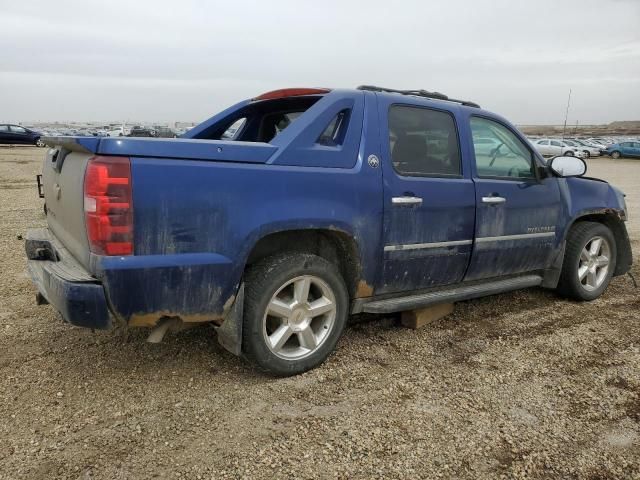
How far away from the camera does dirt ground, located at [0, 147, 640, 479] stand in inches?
102

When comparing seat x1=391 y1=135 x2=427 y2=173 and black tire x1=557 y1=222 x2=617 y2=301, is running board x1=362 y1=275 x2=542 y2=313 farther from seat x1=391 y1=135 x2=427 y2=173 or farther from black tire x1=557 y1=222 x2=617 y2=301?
seat x1=391 y1=135 x2=427 y2=173

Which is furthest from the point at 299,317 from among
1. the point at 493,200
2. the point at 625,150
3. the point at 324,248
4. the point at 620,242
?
the point at 625,150

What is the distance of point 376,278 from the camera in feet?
12.1

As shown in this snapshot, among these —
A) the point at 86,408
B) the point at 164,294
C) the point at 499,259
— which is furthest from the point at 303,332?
the point at 499,259

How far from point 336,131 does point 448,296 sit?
5.03 feet

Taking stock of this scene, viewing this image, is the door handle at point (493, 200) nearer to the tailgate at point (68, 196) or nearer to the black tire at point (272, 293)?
the black tire at point (272, 293)

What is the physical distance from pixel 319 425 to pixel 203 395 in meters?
0.75

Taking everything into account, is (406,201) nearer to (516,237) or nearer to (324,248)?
(324,248)

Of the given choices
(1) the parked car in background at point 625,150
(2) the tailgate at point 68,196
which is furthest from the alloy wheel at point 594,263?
(1) the parked car in background at point 625,150

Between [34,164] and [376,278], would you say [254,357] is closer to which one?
[376,278]

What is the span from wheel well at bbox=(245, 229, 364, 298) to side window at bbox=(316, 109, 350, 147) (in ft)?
1.90

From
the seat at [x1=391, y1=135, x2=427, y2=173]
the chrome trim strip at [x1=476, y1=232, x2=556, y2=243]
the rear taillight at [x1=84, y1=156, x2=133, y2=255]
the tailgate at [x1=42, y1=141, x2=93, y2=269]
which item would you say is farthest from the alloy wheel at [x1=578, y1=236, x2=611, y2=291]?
the tailgate at [x1=42, y1=141, x2=93, y2=269]

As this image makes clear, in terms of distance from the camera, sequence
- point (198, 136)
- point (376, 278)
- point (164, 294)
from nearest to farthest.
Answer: point (164, 294) → point (376, 278) → point (198, 136)

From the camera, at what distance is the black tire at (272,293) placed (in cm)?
319
